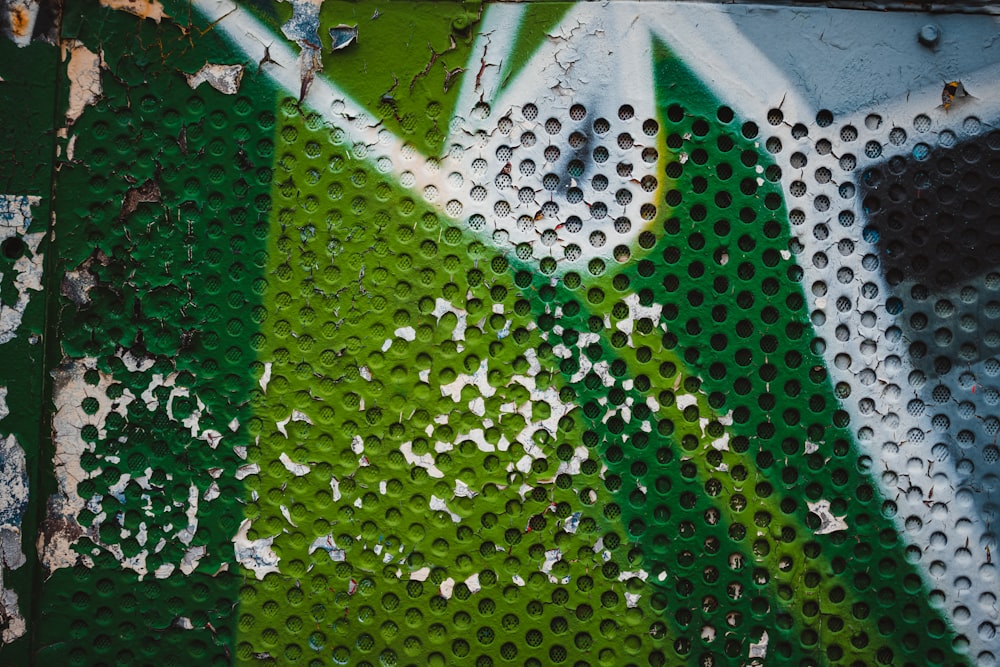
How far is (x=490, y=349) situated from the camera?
68.2 inches

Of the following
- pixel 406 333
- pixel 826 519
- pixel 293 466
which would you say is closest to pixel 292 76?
pixel 406 333

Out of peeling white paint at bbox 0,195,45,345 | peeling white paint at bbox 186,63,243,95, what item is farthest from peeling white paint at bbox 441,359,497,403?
peeling white paint at bbox 0,195,45,345

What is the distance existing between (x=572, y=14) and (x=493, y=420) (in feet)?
3.15

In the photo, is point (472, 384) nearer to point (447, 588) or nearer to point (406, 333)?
point (406, 333)

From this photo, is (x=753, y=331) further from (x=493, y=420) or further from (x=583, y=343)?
(x=493, y=420)

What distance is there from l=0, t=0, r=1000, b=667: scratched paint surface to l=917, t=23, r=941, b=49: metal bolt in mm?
189

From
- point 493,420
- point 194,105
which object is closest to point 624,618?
point 493,420

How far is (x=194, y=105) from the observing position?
1736 millimetres

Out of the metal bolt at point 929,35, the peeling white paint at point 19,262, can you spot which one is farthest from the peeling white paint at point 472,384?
the metal bolt at point 929,35

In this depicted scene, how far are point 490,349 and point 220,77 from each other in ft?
2.93

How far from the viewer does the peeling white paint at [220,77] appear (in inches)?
68.4

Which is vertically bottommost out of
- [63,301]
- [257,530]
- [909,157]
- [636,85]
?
[257,530]

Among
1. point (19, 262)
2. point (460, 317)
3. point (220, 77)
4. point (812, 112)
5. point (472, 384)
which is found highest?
point (812, 112)

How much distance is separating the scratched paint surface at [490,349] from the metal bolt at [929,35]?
0.62ft
